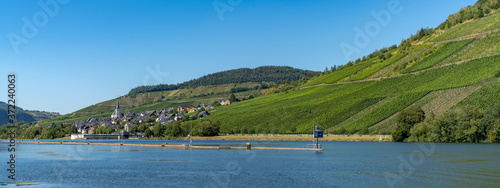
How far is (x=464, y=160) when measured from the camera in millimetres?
62188

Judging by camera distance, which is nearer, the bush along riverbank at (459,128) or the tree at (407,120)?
the bush along riverbank at (459,128)

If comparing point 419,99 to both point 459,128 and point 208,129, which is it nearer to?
point 459,128

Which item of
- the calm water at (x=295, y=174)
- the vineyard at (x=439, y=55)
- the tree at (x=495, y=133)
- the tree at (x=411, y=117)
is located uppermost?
the vineyard at (x=439, y=55)

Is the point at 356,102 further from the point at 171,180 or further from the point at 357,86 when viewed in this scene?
the point at 171,180

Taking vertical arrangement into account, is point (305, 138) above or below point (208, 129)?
below

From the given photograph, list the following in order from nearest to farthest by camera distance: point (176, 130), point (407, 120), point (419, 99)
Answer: point (407, 120) < point (419, 99) < point (176, 130)

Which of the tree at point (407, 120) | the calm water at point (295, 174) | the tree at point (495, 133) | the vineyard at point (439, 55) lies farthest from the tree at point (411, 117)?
the vineyard at point (439, 55)

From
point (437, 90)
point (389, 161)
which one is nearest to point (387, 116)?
point (437, 90)

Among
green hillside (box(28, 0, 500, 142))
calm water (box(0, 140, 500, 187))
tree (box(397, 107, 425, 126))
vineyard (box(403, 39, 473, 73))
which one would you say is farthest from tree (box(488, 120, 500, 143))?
vineyard (box(403, 39, 473, 73))

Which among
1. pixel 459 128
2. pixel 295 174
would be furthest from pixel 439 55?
pixel 295 174

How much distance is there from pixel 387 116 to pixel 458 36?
2851 inches

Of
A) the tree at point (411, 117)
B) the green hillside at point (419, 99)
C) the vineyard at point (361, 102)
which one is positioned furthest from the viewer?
the vineyard at point (361, 102)

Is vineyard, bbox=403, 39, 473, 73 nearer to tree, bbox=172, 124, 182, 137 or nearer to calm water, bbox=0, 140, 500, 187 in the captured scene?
tree, bbox=172, 124, 182, 137

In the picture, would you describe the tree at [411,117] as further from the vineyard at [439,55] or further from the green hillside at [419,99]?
the vineyard at [439,55]
